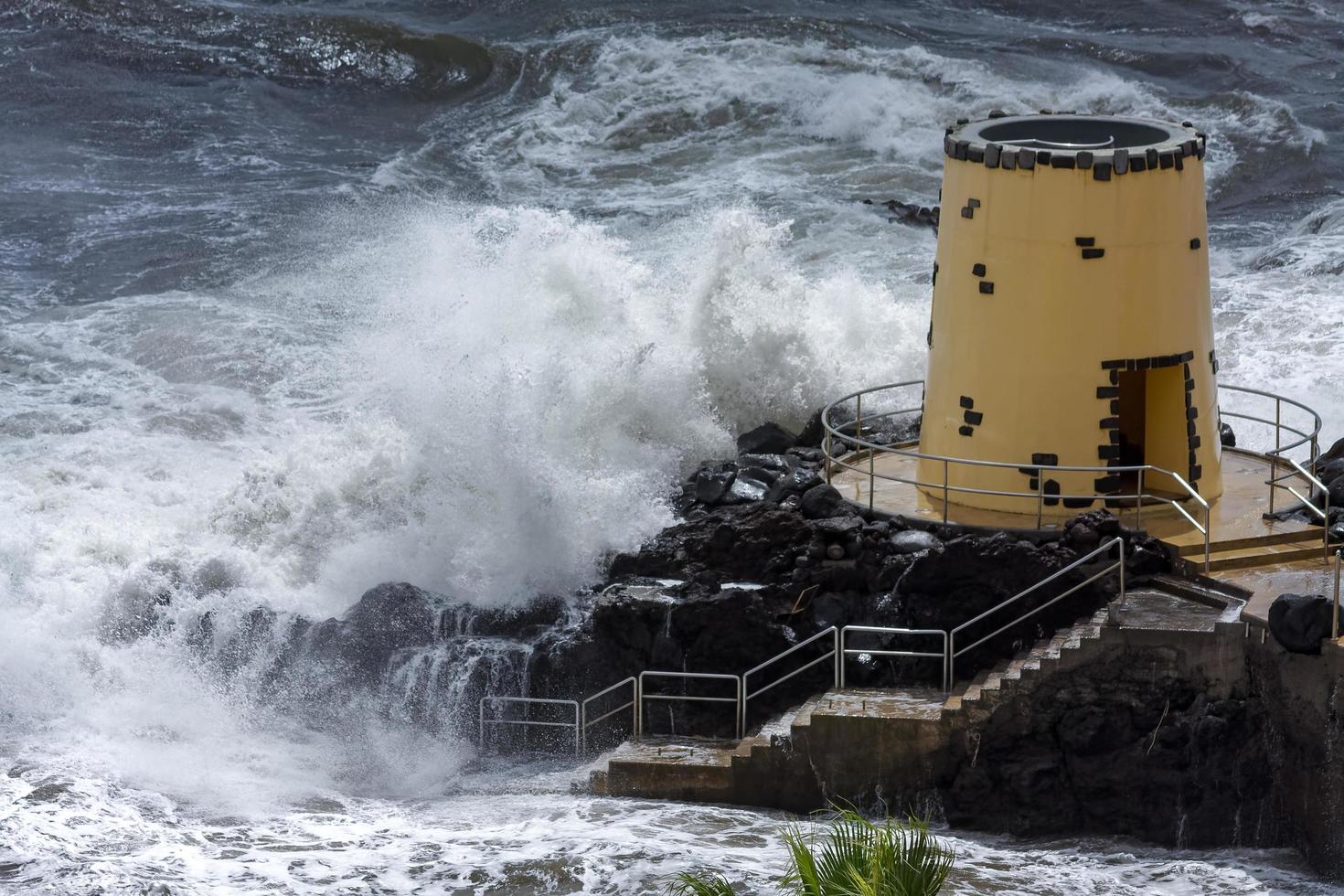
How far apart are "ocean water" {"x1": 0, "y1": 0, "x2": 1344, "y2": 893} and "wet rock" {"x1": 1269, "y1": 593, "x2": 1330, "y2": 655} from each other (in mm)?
1658

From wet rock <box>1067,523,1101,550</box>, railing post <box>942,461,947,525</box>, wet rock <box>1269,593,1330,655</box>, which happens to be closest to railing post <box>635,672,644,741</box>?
railing post <box>942,461,947,525</box>

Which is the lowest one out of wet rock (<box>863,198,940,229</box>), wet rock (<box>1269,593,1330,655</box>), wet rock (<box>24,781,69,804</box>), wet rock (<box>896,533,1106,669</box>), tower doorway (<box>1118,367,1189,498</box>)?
wet rock (<box>24,781,69,804</box>)

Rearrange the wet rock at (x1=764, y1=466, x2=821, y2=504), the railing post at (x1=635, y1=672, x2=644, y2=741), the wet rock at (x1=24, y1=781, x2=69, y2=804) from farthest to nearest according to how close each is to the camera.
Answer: the wet rock at (x1=764, y1=466, x2=821, y2=504)
the railing post at (x1=635, y1=672, x2=644, y2=741)
the wet rock at (x1=24, y1=781, x2=69, y2=804)

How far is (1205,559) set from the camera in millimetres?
16031

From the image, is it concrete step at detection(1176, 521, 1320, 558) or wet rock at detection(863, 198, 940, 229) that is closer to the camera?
concrete step at detection(1176, 521, 1320, 558)

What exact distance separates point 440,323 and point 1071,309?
11.2 m

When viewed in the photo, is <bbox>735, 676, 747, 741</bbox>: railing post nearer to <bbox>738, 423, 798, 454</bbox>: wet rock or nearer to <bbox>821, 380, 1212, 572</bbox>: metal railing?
<bbox>821, 380, 1212, 572</bbox>: metal railing

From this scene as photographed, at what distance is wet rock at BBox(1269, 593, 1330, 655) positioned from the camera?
47.0ft

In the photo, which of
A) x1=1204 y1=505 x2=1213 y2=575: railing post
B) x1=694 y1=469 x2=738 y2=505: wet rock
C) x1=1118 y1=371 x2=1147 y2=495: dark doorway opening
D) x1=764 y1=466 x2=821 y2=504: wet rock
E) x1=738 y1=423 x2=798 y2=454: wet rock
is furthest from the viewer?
x1=738 y1=423 x2=798 y2=454: wet rock

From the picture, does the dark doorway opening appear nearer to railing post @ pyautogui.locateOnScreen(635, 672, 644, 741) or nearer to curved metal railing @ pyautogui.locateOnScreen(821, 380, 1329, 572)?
curved metal railing @ pyautogui.locateOnScreen(821, 380, 1329, 572)

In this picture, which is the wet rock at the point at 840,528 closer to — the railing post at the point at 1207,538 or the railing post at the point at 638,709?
the railing post at the point at 638,709

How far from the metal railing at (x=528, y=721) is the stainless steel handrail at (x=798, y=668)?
58.8 inches

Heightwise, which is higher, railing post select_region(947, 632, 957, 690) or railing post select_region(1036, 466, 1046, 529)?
railing post select_region(1036, 466, 1046, 529)

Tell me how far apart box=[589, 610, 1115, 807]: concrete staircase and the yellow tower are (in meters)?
1.77
